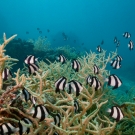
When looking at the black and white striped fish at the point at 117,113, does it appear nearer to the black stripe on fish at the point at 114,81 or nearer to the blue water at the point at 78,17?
the black stripe on fish at the point at 114,81

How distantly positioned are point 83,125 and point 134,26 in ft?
407

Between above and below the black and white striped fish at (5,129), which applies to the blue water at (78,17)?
above

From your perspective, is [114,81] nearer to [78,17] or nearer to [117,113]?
[117,113]

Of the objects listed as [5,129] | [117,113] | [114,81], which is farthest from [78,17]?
[5,129]

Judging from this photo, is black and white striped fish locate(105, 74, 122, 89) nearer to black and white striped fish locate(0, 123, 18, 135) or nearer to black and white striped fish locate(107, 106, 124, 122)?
black and white striped fish locate(107, 106, 124, 122)

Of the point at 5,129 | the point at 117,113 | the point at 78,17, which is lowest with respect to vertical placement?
the point at 5,129

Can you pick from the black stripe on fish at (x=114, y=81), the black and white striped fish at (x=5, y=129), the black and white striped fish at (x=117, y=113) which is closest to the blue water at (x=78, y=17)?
the black stripe on fish at (x=114, y=81)

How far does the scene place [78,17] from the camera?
146375 millimetres

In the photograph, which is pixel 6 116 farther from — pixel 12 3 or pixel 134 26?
pixel 12 3

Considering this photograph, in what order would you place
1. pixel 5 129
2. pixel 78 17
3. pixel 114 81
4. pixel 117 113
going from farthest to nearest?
pixel 78 17, pixel 114 81, pixel 117 113, pixel 5 129

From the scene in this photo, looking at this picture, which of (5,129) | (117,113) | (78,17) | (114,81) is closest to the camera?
(5,129)

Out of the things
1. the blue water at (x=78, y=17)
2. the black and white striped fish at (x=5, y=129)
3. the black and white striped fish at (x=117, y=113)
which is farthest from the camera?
the blue water at (x=78, y=17)

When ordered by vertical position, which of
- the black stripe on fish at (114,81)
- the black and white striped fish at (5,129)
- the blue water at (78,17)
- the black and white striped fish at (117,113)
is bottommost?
the black and white striped fish at (5,129)

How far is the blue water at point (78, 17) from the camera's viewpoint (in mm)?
109819
